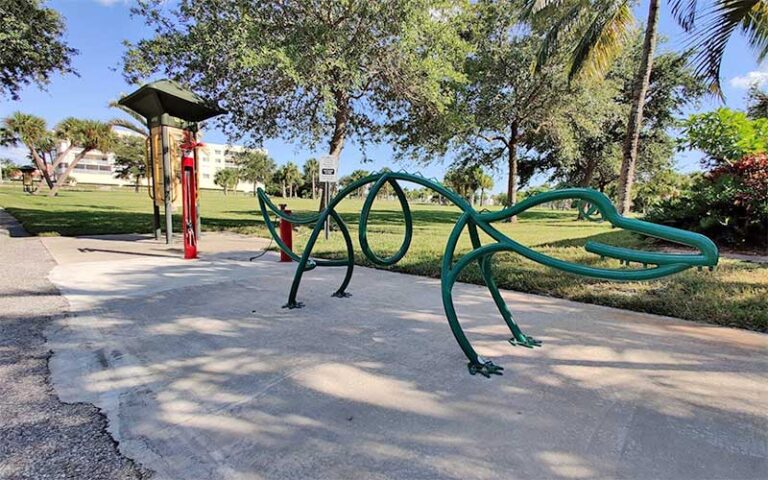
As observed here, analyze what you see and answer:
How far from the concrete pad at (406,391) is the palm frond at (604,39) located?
7.55m

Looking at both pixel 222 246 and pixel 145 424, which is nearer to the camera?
pixel 145 424

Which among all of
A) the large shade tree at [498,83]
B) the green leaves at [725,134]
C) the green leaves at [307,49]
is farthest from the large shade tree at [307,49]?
the green leaves at [725,134]

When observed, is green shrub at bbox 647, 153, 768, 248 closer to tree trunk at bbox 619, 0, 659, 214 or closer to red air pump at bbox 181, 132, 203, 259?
tree trunk at bbox 619, 0, 659, 214

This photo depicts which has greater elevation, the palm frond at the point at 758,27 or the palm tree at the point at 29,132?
the palm tree at the point at 29,132

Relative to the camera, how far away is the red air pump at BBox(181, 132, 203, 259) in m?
7.18

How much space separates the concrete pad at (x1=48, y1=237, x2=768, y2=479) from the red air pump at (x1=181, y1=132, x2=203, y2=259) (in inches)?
109

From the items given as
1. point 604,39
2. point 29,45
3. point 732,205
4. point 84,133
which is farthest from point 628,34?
point 84,133

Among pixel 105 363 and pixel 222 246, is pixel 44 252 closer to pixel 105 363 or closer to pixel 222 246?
pixel 222 246

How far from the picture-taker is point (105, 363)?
287 cm

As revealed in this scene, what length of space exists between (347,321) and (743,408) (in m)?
2.78

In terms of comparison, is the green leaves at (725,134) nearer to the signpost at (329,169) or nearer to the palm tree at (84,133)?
the signpost at (329,169)

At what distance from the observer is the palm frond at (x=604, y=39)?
9.18 metres

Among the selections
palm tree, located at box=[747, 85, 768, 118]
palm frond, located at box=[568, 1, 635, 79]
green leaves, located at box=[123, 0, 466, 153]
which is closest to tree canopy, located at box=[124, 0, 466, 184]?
green leaves, located at box=[123, 0, 466, 153]

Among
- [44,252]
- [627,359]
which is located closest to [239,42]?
[44,252]
